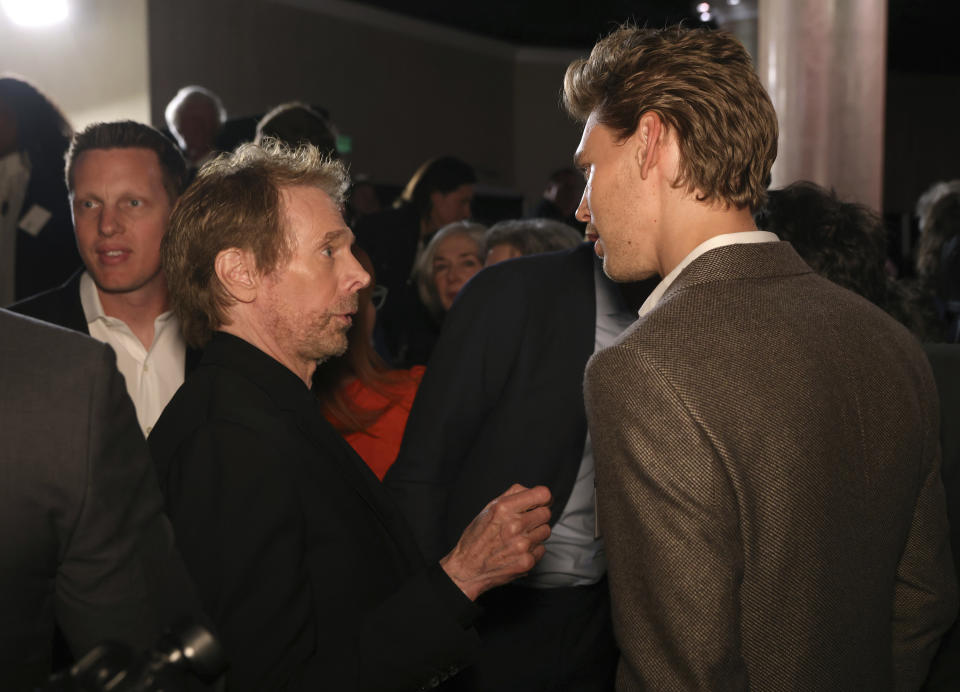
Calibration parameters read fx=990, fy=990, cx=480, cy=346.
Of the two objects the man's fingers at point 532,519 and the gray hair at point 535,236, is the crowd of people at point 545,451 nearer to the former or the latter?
the man's fingers at point 532,519

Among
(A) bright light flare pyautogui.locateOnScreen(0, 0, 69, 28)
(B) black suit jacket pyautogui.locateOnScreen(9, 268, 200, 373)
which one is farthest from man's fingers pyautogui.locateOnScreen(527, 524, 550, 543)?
(A) bright light flare pyautogui.locateOnScreen(0, 0, 69, 28)

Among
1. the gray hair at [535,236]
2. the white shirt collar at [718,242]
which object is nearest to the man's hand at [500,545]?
the white shirt collar at [718,242]

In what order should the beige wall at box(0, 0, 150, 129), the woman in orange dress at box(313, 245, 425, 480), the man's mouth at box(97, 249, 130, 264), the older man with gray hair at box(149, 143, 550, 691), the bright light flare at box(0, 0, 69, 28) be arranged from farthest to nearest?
1. the beige wall at box(0, 0, 150, 129)
2. the bright light flare at box(0, 0, 69, 28)
3. the woman in orange dress at box(313, 245, 425, 480)
4. the man's mouth at box(97, 249, 130, 264)
5. the older man with gray hair at box(149, 143, 550, 691)

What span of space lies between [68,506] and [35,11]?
8.26 meters

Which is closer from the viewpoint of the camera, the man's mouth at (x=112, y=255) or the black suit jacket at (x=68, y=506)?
the black suit jacket at (x=68, y=506)

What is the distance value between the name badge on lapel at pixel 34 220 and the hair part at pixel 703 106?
2778 mm

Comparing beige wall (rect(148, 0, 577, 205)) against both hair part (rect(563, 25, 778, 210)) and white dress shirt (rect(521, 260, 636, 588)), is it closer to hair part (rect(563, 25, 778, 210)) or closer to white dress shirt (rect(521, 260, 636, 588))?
white dress shirt (rect(521, 260, 636, 588))

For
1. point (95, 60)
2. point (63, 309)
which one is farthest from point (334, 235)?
point (95, 60)

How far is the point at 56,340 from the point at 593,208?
0.78 meters

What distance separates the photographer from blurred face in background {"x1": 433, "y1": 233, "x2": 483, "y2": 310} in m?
4.10

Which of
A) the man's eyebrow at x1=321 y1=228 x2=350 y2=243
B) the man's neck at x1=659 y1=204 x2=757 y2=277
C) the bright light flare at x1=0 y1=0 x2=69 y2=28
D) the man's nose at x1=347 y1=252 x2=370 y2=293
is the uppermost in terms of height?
the bright light flare at x1=0 y1=0 x2=69 y2=28

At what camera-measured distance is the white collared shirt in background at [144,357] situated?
240cm

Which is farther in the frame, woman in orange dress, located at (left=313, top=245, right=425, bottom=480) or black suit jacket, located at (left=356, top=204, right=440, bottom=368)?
black suit jacket, located at (left=356, top=204, right=440, bottom=368)

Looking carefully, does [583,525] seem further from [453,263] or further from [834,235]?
[453,263]
